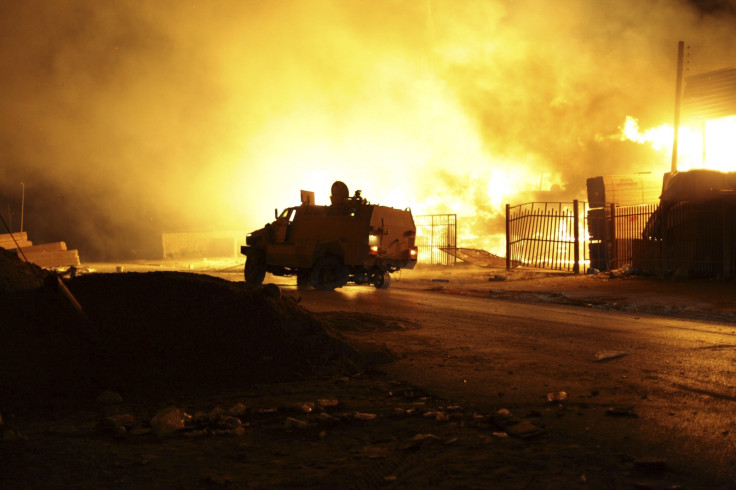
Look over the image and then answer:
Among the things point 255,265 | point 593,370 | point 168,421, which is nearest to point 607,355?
point 593,370

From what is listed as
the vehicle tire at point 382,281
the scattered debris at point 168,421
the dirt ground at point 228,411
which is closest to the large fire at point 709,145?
the vehicle tire at point 382,281

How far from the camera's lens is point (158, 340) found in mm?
6551

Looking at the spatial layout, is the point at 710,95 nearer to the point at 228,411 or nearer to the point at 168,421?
the point at 228,411

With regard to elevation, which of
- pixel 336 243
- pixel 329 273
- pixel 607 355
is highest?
pixel 336 243

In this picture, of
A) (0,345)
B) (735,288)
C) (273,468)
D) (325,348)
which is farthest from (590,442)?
(735,288)

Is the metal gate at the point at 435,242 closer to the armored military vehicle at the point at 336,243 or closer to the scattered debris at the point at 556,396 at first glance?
the armored military vehicle at the point at 336,243

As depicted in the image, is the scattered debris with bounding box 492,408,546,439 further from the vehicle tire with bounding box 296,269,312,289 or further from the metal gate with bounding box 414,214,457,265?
the metal gate with bounding box 414,214,457,265

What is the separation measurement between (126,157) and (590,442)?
32.7 m

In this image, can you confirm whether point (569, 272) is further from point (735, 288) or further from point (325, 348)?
point (325, 348)

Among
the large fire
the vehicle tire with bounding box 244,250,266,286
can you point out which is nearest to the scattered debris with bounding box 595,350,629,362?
the vehicle tire with bounding box 244,250,266,286

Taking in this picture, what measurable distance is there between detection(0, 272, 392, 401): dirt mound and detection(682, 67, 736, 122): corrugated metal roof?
72.9 ft

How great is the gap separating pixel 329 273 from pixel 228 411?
1104cm

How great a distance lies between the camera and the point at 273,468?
13.4ft

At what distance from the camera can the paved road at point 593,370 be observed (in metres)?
4.75
